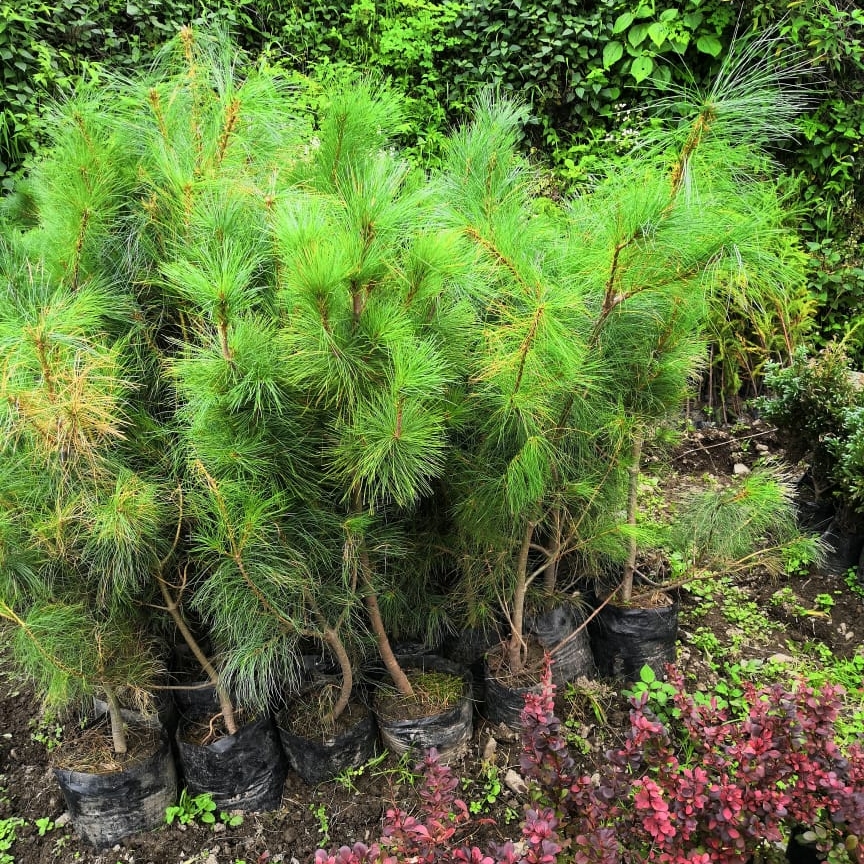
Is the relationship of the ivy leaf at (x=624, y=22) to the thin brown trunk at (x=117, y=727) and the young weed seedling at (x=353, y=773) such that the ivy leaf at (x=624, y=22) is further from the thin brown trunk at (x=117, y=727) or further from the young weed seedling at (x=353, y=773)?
the thin brown trunk at (x=117, y=727)

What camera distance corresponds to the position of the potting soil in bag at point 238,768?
193 centimetres

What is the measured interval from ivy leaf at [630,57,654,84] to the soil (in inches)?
128

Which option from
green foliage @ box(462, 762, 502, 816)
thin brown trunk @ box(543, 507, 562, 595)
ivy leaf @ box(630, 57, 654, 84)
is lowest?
green foliage @ box(462, 762, 502, 816)

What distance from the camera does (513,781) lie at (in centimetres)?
202

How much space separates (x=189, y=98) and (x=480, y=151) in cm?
78

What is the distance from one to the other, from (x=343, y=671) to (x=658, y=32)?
429cm

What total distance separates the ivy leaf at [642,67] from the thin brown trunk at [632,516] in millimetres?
3284

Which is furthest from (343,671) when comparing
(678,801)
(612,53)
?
(612,53)

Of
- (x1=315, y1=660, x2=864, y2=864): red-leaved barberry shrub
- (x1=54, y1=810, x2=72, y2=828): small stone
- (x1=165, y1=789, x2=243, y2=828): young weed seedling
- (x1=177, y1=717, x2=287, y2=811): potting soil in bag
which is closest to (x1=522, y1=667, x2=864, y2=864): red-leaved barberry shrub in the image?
(x1=315, y1=660, x2=864, y2=864): red-leaved barberry shrub

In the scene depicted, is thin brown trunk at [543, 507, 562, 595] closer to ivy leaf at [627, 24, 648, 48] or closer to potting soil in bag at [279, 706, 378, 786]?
potting soil in bag at [279, 706, 378, 786]

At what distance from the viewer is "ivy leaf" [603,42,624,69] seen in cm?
459

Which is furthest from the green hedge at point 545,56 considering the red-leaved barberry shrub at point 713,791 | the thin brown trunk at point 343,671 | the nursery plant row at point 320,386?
the red-leaved barberry shrub at point 713,791

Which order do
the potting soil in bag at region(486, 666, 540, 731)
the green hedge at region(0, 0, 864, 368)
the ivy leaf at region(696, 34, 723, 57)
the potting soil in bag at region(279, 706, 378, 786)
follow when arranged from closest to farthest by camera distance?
the potting soil in bag at region(279, 706, 378, 786)
the potting soil in bag at region(486, 666, 540, 731)
the green hedge at region(0, 0, 864, 368)
the ivy leaf at region(696, 34, 723, 57)

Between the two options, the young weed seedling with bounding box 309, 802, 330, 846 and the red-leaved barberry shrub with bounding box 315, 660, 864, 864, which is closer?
the red-leaved barberry shrub with bounding box 315, 660, 864, 864
